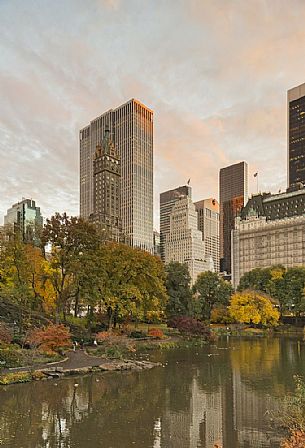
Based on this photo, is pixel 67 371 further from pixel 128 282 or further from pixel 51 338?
pixel 128 282

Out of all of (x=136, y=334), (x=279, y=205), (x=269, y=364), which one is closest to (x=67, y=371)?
(x=269, y=364)

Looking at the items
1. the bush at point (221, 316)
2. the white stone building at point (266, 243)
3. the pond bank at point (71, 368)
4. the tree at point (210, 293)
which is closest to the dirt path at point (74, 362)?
the pond bank at point (71, 368)

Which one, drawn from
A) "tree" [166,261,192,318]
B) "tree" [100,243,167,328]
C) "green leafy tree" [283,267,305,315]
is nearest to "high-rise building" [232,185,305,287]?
"green leafy tree" [283,267,305,315]

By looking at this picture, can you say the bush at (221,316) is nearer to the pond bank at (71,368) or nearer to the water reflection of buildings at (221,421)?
the pond bank at (71,368)

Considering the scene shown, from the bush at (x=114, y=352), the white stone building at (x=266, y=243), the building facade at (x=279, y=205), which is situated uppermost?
the building facade at (x=279, y=205)

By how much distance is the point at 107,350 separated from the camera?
36.9 meters

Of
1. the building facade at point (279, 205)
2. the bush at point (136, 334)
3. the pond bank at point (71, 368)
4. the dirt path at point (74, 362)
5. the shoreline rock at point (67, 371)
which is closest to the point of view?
the shoreline rock at point (67, 371)

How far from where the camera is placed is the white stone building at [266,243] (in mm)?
142000

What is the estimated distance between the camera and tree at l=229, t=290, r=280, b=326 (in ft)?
236

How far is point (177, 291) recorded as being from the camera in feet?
219

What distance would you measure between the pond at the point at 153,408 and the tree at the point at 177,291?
104 ft

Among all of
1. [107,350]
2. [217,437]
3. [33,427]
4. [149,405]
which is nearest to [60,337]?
[107,350]

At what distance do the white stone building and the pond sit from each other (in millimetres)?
113971

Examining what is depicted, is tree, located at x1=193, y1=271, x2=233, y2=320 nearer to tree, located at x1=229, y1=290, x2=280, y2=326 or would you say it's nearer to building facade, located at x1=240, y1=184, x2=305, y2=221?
tree, located at x1=229, y1=290, x2=280, y2=326
